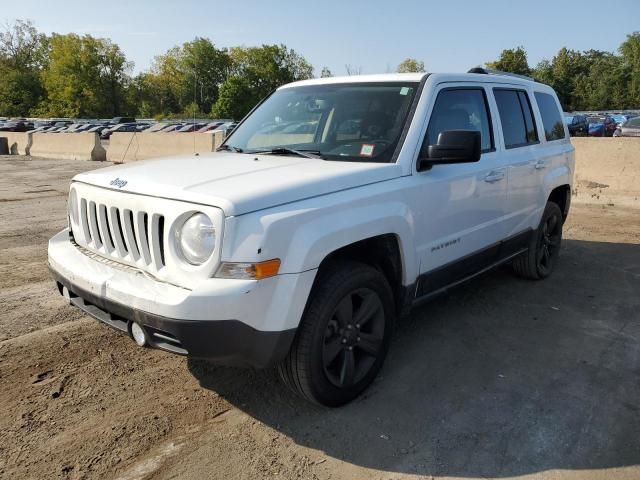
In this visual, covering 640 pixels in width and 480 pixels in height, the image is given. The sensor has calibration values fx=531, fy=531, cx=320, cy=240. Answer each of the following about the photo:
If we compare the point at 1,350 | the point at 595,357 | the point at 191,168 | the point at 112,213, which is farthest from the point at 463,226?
the point at 1,350

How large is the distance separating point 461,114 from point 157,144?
15.0 meters

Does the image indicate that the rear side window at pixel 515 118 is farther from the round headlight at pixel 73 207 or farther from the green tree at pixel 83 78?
the green tree at pixel 83 78

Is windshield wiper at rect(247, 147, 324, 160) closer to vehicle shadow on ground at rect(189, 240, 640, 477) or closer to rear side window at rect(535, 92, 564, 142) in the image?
vehicle shadow on ground at rect(189, 240, 640, 477)

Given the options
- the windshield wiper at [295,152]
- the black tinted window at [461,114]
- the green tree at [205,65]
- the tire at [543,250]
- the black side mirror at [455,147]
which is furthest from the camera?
the green tree at [205,65]

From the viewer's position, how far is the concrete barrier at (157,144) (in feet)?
49.8

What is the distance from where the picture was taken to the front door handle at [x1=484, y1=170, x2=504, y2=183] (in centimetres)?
410

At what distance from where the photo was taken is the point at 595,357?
3.86 m

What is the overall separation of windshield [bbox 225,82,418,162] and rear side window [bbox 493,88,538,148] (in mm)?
1215

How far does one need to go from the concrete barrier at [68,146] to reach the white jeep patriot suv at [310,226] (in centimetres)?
1767

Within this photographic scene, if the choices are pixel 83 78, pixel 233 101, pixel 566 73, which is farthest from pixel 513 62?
pixel 83 78

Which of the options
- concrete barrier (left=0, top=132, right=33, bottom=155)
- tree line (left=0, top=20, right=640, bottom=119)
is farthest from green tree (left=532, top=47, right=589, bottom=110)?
concrete barrier (left=0, top=132, right=33, bottom=155)

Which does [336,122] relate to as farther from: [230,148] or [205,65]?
[205,65]

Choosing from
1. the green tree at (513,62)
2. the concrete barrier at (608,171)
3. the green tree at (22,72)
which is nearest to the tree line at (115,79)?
the green tree at (22,72)

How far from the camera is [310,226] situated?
2695 mm
